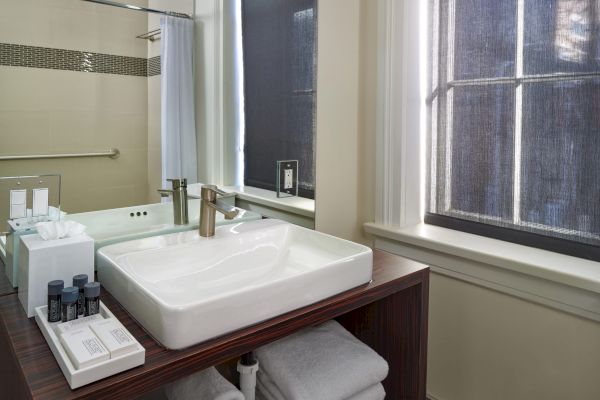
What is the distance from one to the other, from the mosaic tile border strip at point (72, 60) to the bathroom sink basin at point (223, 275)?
1.53 ft

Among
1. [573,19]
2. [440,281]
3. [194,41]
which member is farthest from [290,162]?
[573,19]

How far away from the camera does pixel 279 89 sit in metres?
1.66

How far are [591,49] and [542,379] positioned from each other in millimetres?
946

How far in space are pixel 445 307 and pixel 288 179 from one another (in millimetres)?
696

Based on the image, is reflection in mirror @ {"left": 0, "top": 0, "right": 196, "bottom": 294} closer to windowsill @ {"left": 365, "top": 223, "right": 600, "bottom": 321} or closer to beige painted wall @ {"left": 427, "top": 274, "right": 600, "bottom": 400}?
windowsill @ {"left": 365, "top": 223, "right": 600, "bottom": 321}

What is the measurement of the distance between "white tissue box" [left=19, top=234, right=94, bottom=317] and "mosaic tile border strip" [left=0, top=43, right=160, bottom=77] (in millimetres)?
428

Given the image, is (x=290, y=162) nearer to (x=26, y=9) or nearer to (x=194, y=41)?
(x=194, y=41)

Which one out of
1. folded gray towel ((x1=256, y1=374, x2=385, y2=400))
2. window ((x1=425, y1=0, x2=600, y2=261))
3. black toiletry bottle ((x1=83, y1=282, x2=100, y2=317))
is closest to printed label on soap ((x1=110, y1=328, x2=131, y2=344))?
black toiletry bottle ((x1=83, y1=282, x2=100, y2=317))

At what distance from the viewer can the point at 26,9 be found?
1158 millimetres

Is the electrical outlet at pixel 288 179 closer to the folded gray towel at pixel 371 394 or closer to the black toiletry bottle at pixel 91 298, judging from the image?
the folded gray towel at pixel 371 394

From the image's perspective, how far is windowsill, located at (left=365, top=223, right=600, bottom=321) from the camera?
1.28 m

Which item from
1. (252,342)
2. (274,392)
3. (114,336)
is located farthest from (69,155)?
(274,392)

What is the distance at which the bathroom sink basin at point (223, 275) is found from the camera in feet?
2.98

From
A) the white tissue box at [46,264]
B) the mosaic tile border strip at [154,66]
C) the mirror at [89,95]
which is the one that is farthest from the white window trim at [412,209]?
the white tissue box at [46,264]
